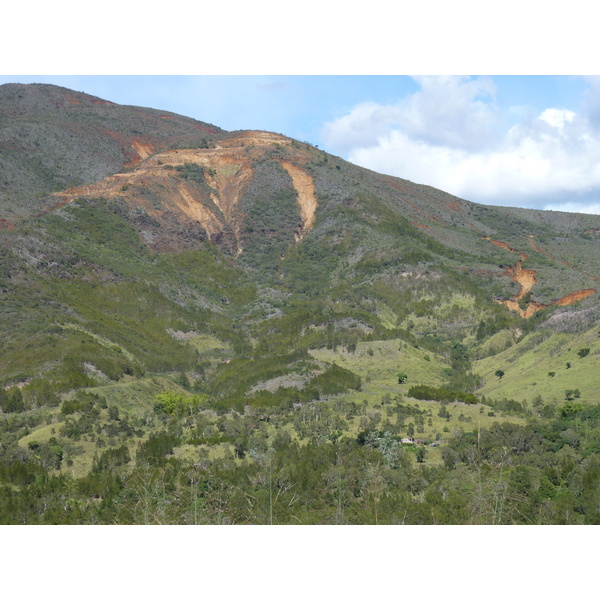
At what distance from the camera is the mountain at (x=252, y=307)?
1548 inches

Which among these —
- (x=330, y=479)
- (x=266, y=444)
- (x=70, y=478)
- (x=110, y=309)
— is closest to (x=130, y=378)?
(x=110, y=309)

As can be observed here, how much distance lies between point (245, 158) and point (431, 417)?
9276 cm

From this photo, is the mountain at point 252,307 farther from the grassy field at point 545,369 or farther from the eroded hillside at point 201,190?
the eroded hillside at point 201,190

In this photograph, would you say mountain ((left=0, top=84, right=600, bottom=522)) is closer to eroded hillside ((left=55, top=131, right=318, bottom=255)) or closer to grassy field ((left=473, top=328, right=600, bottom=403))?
grassy field ((left=473, top=328, right=600, bottom=403))

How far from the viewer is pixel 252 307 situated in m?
92.2

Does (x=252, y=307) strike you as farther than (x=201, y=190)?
No

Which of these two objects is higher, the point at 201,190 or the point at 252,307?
the point at 201,190

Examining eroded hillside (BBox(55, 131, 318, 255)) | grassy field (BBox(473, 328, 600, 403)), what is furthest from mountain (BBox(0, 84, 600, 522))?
eroded hillside (BBox(55, 131, 318, 255))

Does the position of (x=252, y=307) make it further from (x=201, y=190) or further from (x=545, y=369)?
(x=545, y=369)

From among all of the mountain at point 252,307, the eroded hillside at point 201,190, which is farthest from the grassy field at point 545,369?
the eroded hillside at point 201,190

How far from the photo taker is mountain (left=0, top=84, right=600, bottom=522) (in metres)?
39.3

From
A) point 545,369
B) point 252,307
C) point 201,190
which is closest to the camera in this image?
point 545,369

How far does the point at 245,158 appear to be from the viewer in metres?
129

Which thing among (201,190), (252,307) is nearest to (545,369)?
(252,307)
